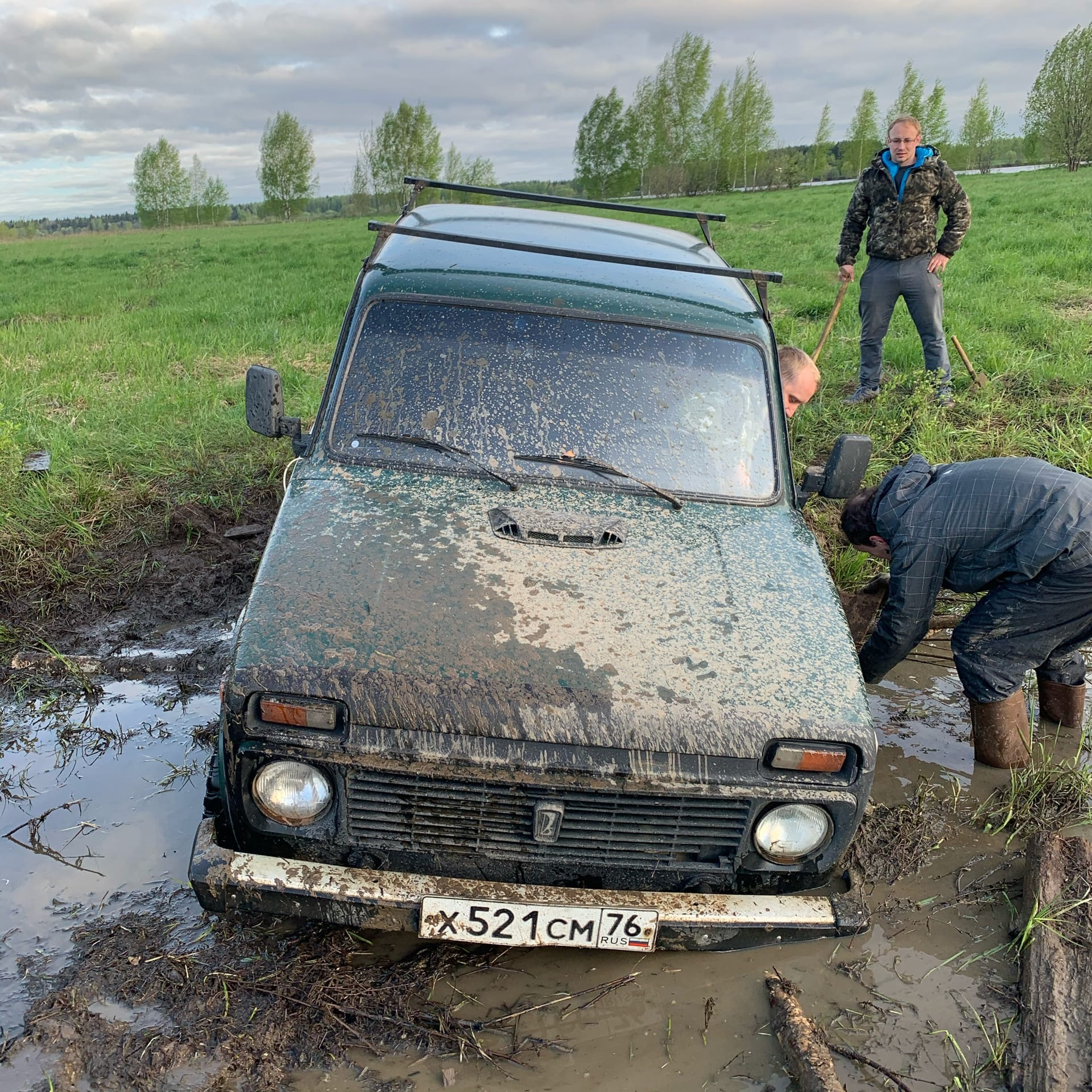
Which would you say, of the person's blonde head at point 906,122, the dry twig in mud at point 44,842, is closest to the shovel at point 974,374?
the person's blonde head at point 906,122

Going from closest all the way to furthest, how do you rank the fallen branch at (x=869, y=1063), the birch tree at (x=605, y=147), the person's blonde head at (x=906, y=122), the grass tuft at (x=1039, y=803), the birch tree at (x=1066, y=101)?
the fallen branch at (x=869, y=1063) → the grass tuft at (x=1039, y=803) → the person's blonde head at (x=906, y=122) → the birch tree at (x=1066, y=101) → the birch tree at (x=605, y=147)

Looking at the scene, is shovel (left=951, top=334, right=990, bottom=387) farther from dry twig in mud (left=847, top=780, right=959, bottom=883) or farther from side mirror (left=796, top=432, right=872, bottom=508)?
dry twig in mud (left=847, top=780, right=959, bottom=883)

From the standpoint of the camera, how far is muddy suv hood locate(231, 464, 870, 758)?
8.07 ft

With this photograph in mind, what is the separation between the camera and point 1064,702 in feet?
15.0

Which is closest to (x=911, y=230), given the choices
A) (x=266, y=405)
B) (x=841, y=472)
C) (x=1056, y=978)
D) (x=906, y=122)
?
(x=906, y=122)

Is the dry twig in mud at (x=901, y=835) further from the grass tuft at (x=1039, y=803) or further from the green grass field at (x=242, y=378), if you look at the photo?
the green grass field at (x=242, y=378)

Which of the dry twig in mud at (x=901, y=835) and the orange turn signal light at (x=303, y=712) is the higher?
the orange turn signal light at (x=303, y=712)

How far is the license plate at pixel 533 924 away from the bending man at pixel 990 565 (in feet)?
5.74

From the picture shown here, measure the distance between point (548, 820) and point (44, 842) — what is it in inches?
79.2

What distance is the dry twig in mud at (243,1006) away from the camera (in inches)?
97.7

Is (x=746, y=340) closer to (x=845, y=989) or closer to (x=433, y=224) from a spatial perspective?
(x=433, y=224)

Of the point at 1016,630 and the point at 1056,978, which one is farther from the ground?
the point at 1016,630

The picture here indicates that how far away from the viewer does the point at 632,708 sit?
2.49 metres

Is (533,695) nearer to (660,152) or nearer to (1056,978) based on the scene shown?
(1056,978)
